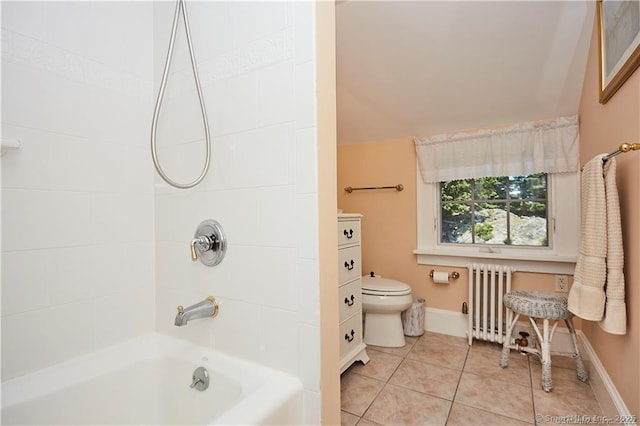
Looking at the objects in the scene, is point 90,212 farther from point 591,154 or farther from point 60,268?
point 591,154

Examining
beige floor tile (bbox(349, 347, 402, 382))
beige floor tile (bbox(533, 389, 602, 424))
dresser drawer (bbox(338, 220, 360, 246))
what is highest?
dresser drawer (bbox(338, 220, 360, 246))

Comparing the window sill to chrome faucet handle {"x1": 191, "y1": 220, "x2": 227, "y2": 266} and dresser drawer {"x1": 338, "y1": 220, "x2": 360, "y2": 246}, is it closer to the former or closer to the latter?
dresser drawer {"x1": 338, "y1": 220, "x2": 360, "y2": 246}

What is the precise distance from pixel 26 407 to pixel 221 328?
0.59m

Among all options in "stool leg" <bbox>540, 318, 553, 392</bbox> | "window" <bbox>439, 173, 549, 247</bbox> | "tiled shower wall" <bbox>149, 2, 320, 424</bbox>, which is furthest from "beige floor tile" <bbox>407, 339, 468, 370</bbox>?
"tiled shower wall" <bbox>149, 2, 320, 424</bbox>

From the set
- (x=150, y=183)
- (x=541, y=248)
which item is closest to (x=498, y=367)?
(x=541, y=248)

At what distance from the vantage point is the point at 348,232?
2.02m

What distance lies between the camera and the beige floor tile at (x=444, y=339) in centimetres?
246

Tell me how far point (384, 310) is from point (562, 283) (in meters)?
1.32

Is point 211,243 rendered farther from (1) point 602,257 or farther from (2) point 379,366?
(1) point 602,257

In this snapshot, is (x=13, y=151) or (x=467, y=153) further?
(x=467, y=153)

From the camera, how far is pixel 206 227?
1.19m

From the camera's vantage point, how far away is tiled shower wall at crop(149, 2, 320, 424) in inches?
38.1

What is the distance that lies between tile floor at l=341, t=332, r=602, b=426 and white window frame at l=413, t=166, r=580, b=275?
0.67m

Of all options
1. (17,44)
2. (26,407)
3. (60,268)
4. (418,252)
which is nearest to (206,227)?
(60,268)
